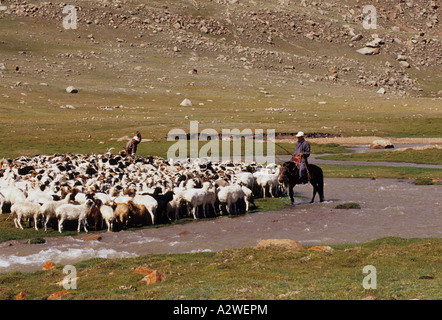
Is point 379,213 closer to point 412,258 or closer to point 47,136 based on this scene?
point 412,258

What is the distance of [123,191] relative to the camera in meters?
24.2

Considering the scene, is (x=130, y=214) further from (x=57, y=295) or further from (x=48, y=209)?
(x=57, y=295)

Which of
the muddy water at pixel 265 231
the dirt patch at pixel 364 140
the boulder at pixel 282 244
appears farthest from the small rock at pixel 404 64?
the boulder at pixel 282 244

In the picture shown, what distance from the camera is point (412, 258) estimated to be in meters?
15.3

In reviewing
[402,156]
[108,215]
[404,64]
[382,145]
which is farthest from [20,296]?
[404,64]

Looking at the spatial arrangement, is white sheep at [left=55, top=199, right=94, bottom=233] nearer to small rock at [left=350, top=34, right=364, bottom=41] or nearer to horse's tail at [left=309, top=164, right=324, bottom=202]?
horse's tail at [left=309, top=164, right=324, bottom=202]

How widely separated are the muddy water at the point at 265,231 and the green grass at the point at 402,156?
52.9ft

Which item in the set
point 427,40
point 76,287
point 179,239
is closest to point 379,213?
point 179,239

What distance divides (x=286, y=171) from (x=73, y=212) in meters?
9.86

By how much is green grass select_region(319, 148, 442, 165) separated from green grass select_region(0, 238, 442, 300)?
26417 mm

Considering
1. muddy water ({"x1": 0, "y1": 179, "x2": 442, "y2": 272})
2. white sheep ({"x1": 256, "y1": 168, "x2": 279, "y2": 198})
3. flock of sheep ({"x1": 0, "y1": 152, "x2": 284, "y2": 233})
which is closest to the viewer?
muddy water ({"x1": 0, "y1": 179, "x2": 442, "y2": 272})

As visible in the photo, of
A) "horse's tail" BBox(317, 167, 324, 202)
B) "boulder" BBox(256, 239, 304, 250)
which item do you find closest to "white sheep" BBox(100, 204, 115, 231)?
"boulder" BBox(256, 239, 304, 250)

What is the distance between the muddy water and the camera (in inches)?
724
